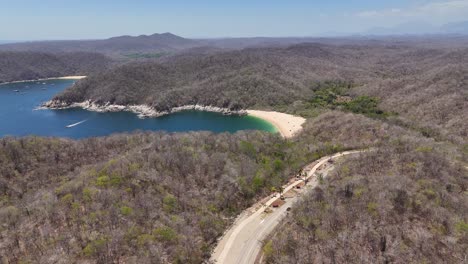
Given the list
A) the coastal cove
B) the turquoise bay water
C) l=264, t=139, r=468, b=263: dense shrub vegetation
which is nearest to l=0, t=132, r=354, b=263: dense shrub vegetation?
l=264, t=139, r=468, b=263: dense shrub vegetation

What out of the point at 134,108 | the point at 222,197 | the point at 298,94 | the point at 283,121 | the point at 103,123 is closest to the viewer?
the point at 222,197

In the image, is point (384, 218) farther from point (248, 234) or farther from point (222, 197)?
point (222, 197)

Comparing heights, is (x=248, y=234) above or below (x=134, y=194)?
below

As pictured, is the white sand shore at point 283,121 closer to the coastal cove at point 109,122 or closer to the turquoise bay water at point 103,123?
the coastal cove at point 109,122

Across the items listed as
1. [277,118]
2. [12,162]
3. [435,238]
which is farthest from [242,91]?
[435,238]

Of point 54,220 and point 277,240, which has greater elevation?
point 54,220

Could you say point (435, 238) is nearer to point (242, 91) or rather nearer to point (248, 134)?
point (248, 134)

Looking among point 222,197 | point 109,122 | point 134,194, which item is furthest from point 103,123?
point 222,197
